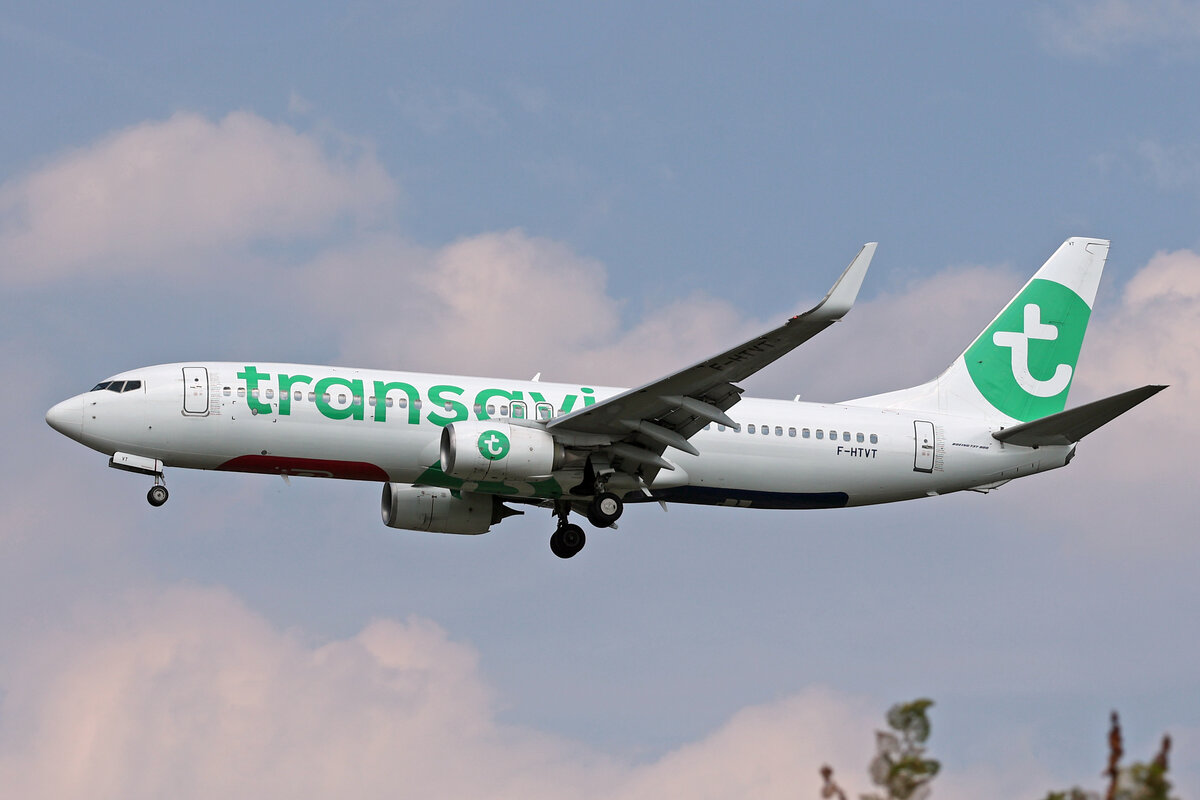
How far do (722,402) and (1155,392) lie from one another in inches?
402

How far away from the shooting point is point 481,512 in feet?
144

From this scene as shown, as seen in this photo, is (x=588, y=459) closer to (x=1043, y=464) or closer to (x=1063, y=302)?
(x=1043, y=464)

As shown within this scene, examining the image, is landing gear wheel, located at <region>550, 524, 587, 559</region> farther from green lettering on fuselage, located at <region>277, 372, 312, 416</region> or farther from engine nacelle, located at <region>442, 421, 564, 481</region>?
green lettering on fuselage, located at <region>277, 372, 312, 416</region>

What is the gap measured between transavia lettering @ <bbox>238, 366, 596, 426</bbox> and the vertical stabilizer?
12211mm

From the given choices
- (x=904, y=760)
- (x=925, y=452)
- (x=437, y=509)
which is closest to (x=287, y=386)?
(x=437, y=509)

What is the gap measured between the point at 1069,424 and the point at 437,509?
17541 millimetres

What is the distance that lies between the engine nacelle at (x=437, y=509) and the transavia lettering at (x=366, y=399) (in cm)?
461

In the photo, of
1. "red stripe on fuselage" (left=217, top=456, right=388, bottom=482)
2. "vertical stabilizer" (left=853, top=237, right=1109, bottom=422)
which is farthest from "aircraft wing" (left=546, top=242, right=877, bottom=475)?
"vertical stabilizer" (left=853, top=237, right=1109, bottom=422)

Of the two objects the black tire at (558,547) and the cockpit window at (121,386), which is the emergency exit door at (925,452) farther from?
the cockpit window at (121,386)

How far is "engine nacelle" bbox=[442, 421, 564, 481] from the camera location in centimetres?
3731

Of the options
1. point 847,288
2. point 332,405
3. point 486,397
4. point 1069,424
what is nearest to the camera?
point 847,288

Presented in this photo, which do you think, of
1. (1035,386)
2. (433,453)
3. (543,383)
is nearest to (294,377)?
(433,453)

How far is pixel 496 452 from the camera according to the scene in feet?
123

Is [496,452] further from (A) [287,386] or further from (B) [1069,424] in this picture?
(B) [1069,424]
